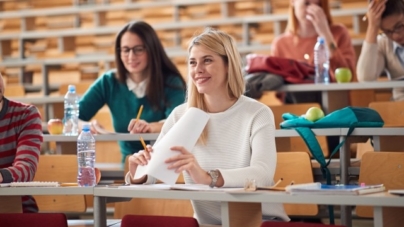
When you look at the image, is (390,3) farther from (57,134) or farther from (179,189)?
(179,189)

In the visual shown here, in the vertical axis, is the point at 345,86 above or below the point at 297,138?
above

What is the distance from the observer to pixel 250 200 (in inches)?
88.1

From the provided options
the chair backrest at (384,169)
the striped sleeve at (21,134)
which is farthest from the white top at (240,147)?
the striped sleeve at (21,134)

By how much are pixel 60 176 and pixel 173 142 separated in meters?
1.23

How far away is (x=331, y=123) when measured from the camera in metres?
3.29

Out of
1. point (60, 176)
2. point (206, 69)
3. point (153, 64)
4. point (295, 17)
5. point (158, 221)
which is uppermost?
point (295, 17)

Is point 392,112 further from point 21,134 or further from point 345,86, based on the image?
point 21,134

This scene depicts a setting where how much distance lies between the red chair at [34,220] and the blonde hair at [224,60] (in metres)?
0.58

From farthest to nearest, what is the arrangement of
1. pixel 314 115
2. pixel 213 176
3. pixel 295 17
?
pixel 295 17
pixel 314 115
pixel 213 176

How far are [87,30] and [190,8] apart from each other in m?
1.31

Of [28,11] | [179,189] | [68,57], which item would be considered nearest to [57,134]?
[179,189]

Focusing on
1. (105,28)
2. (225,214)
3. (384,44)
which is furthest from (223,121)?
(105,28)

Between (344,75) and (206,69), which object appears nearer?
(206,69)

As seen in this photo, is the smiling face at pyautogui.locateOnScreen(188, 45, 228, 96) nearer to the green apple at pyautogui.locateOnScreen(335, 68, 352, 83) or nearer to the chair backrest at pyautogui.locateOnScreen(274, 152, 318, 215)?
the chair backrest at pyautogui.locateOnScreen(274, 152, 318, 215)
